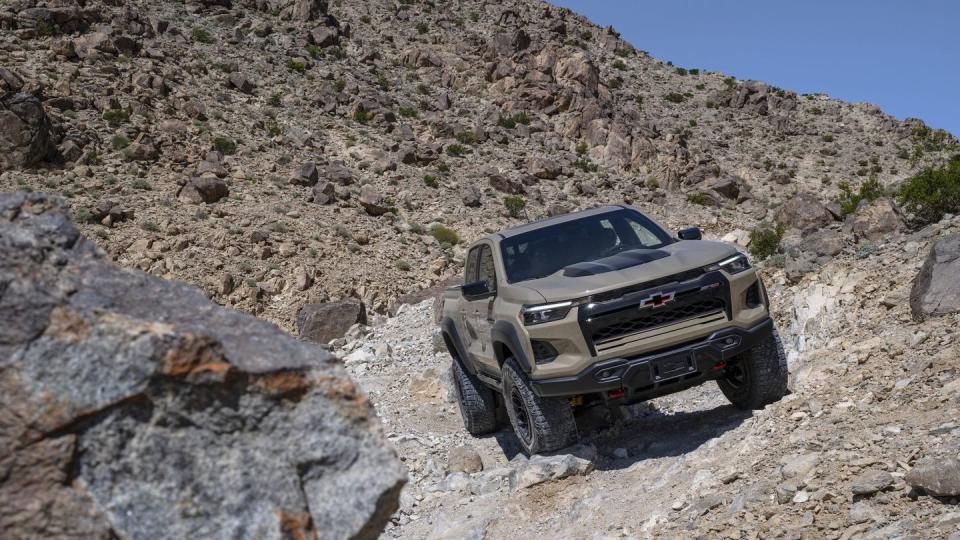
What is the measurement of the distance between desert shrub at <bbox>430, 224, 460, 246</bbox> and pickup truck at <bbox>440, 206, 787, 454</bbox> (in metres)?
19.1

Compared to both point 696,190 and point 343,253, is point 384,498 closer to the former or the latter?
point 343,253

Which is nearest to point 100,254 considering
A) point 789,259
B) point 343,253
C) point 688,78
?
point 789,259

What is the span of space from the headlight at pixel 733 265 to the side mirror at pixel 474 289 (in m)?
1.90

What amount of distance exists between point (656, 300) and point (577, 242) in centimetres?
142

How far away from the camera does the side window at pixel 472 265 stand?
832cm

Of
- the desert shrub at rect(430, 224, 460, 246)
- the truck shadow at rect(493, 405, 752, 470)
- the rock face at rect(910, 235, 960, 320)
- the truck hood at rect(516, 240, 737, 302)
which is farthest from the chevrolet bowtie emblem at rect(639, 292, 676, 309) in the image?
the desert shrub at rect(430, 224, 460, 246)

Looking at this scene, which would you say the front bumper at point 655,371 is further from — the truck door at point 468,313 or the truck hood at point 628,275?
the truck door at point 468,313

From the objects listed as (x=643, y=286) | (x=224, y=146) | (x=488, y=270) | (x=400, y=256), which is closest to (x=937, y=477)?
(x=643, y=286)

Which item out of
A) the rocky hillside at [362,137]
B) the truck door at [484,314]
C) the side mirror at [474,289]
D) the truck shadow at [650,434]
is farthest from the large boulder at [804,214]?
the side mirror at [474,289]

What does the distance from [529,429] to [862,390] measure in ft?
8.74

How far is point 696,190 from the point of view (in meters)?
35.6

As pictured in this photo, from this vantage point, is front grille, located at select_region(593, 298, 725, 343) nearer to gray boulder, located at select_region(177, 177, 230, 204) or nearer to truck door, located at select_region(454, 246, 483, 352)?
truck door, located at select_region(454, 246, 483, 352)

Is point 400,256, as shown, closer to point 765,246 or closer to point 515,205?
point 515,205

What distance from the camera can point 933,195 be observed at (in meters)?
12.2
